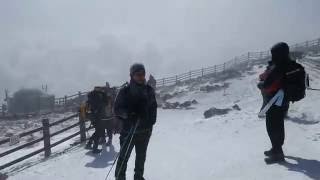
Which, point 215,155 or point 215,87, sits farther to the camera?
point 215,87

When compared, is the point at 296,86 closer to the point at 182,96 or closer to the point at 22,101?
the point at 182,96

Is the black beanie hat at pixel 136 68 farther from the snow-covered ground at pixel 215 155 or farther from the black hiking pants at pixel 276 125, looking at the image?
the snow-covered ground at pixel 215 155

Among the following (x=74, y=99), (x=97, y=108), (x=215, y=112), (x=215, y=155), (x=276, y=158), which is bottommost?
(x=74, y=99)

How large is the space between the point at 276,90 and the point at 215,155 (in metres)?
2.61

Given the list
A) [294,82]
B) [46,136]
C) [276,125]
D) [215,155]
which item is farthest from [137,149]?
[46,136]

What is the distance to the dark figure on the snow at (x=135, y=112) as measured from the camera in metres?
6.38

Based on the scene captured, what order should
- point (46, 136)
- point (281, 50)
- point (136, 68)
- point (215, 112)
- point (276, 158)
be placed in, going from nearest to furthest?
point (136, 68)
point (281, 50)
point (276, 158)
point (46, 136)
point (215, 112)

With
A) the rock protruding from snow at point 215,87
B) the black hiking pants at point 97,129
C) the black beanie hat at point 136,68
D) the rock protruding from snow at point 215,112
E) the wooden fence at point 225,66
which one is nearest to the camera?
the black beanie hat at point 136,68

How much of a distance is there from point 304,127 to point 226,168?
13.0 ft

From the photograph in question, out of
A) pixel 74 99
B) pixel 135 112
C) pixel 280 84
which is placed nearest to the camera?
pixel 135 112

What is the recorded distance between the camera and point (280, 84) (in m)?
6.88

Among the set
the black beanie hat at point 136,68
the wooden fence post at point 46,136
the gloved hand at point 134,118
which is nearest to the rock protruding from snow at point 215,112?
the wooden fence post at point 46,136

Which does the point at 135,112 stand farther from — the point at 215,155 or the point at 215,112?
the point at 215,112

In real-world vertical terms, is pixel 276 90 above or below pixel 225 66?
above
